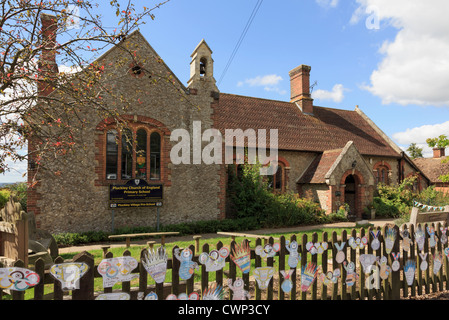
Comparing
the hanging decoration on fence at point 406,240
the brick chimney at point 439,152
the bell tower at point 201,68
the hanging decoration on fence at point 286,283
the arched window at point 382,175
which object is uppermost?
the bell tower at point 201,68

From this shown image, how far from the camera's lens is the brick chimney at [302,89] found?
22328mm

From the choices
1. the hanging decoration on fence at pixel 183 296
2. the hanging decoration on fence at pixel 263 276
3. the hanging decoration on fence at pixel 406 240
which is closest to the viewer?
the hanging decoration on fence at pixel 183 296

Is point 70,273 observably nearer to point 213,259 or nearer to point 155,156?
point 213,259

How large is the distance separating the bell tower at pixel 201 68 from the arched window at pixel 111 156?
4548mm

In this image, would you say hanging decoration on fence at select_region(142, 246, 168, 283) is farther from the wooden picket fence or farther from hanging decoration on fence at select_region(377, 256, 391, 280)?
hanging decoration on fence at select_region(377, 256, 391, 280)

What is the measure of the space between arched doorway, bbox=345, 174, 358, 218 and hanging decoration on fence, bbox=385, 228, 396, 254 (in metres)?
14.1

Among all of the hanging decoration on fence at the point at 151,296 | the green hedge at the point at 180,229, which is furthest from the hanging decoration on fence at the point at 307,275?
the green hedge at the point at 180,229

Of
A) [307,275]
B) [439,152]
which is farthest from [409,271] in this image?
[439,152]

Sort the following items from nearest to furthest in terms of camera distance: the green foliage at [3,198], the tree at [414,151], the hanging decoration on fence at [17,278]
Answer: the hanging decoration on fence at [17,278], the green foliage at [3,198], the tree at [414,151]

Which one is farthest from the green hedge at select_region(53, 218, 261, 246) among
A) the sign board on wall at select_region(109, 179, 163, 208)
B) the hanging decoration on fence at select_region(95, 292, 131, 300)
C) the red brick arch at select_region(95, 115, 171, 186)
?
the hanging decoration on fence at select_region(95, 292, 131, 300)

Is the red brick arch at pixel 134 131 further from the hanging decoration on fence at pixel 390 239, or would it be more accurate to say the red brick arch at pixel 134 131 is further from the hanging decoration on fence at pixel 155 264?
the hanging decoration on fence at pixel 390 239

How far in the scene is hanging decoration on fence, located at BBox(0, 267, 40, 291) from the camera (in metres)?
2.67
